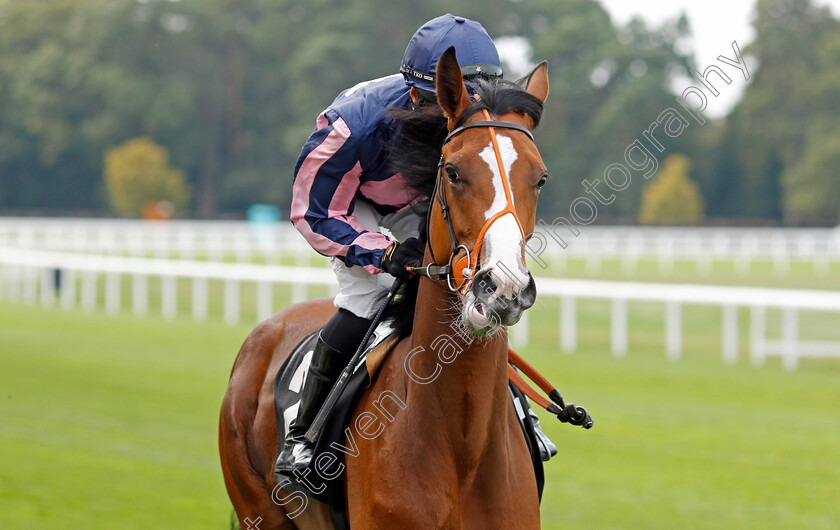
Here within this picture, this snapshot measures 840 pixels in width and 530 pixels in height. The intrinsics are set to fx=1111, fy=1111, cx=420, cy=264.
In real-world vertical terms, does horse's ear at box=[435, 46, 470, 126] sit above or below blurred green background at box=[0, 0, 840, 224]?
above

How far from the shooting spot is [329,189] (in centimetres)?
345

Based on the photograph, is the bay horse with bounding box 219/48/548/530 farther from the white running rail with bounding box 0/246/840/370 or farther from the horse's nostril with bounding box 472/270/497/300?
the white running rail with bounding box 0/246/840/370

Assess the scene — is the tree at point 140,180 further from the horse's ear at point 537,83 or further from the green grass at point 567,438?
the horse's ear at point 537,83

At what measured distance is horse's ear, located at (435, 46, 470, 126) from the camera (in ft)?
9.52

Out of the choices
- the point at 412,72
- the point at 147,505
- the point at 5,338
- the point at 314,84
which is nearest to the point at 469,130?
the point at 412,72

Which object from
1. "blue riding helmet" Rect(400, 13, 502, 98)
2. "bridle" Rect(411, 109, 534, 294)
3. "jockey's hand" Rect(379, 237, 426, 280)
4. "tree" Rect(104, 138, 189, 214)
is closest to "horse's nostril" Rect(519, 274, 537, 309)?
"bridle" Rect(411, 109, 534, 294)

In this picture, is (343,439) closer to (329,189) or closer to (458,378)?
(458,378)

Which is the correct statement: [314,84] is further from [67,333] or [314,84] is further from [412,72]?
[412,72]

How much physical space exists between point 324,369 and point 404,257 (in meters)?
0.54

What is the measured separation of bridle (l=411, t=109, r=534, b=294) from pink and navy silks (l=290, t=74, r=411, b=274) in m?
0.36

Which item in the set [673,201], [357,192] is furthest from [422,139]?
[673,201]

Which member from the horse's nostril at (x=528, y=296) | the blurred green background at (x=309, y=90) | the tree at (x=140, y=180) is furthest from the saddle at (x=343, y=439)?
the tree at (x=140, y=180)

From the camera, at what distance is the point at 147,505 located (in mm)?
6012

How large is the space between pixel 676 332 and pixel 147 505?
828cm
